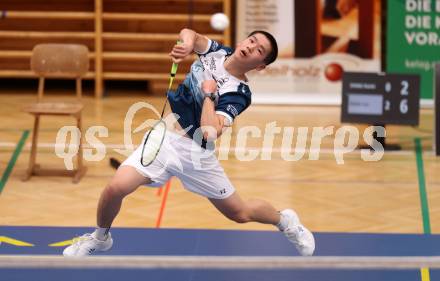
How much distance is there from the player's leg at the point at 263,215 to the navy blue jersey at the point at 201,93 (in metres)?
0.54

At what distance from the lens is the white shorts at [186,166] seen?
6.01 m

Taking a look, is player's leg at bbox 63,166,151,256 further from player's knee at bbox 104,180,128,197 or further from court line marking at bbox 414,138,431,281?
court line marking at bbox 414,138,431,281

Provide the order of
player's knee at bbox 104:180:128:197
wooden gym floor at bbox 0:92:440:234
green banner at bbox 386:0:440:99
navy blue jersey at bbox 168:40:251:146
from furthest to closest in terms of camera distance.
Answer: green banner at bbox 386:0:440:99, wooden gym floor at bbox 0:92:440:234, navy blue jersey at bbox 168:40:251:146, player's knee at bbox 104:180:128:197

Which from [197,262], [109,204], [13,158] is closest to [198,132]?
[109,204]

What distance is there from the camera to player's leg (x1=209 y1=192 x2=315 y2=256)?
6.27m

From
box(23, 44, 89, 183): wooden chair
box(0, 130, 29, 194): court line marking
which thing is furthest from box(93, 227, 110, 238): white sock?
box(23, 44, 89, 183): wooden chair

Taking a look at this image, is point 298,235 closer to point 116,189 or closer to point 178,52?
point 116,189

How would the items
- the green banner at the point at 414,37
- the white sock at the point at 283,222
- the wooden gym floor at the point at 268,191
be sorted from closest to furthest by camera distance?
1. the white sock at the point at 283,222
2. the wooden gym floor at the point at 268,191
3. the green banner at the point at 414,37

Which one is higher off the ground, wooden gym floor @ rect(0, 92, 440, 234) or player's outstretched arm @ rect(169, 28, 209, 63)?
player's outstretched arm @ rect(169, 28, 209, 63)

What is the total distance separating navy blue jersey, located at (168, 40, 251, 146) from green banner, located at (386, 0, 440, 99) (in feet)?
25.3

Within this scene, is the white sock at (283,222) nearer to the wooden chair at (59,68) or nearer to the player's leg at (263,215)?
the player's leg at (263,215)

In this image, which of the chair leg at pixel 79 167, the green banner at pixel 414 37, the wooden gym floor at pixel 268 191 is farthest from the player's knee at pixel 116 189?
the green banner at pixel 414 37

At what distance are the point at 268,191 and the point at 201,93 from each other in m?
3.54

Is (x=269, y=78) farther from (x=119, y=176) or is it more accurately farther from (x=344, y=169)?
(x=119, y=176)
